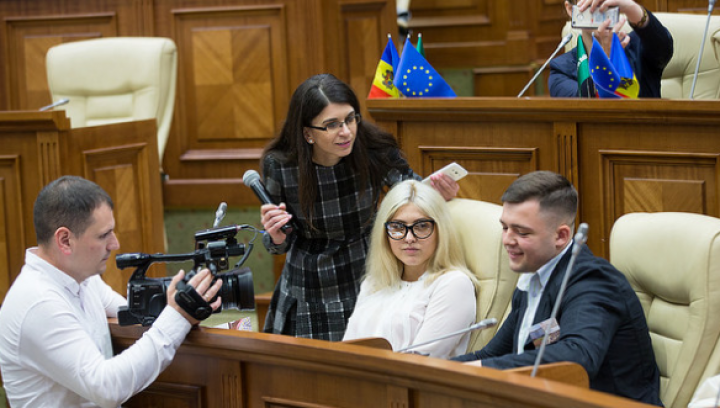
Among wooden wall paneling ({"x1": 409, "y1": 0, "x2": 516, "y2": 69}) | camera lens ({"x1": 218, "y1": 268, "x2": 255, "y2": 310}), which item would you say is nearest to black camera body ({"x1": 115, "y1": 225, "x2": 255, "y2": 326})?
camera lens ({"x1": 218, "y1": 268, "x2": 255, "y2": 310})

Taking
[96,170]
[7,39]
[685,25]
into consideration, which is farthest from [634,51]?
[7,39]

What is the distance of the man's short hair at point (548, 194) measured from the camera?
2486 millimetres

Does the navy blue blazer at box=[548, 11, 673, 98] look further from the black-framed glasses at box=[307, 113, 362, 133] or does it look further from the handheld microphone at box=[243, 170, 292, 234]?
the handheld microphone at box=[243, 170, 292, 234]

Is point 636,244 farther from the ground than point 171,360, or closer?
farther from the ground

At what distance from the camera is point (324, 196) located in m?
3.18

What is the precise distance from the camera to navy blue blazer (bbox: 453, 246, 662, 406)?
2266 mm

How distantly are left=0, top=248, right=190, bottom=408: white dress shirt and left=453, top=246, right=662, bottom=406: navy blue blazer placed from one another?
2.62ft

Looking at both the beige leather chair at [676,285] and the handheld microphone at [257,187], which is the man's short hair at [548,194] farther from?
the handheld microphone at [257,187]

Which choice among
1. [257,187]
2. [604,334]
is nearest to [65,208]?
[257,187]

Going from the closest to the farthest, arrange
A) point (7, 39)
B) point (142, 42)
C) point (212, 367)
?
point (212, 367), point (142, 42), point (7, 39)

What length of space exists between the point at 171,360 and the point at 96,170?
6.44 ft

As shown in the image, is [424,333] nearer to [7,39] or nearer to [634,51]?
[634,51]


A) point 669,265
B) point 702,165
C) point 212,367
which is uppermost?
point 702,165

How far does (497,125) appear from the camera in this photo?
134 inches
